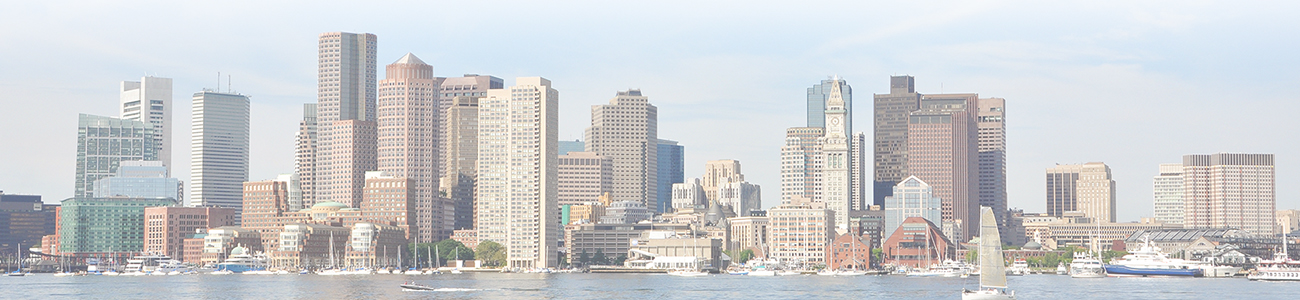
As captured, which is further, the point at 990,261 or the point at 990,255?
the point at 990,261

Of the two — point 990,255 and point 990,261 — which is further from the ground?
point 990,255

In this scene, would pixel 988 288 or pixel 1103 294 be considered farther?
pixel 1103 294

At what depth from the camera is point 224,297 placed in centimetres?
18762

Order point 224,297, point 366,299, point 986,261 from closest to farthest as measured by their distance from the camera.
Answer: point 986,261, point 366,299, point 224,297

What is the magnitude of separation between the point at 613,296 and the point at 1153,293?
6428cm

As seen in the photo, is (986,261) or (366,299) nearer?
(986,261)

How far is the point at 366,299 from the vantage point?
176 m

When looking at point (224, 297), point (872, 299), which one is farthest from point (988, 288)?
point (224, 297)

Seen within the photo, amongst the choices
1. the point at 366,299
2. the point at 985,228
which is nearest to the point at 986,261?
the point at 985,228

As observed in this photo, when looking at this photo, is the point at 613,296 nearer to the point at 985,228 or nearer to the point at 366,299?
the point at 366,299

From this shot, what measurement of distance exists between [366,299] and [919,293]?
66481mm

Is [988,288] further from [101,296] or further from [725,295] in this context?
[101,296]

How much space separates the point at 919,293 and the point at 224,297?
82.8m

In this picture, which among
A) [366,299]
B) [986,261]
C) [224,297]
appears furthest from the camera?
[224,297]
